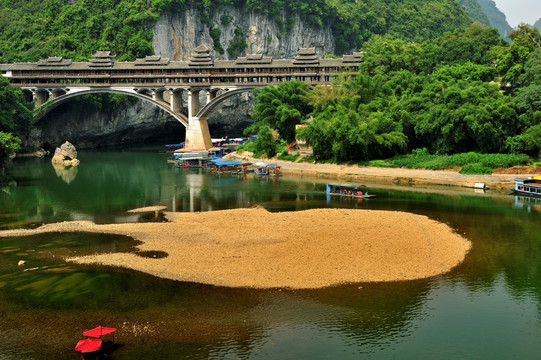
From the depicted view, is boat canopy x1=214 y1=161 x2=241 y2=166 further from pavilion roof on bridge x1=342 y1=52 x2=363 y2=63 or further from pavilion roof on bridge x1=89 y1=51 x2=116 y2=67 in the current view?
pavilion roof on bridge x1=89 y1=51 x2=116 y2=67

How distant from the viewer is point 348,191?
168 ft

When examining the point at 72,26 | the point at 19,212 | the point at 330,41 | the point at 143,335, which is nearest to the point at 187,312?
the point at 143,335

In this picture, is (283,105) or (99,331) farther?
(283,105)

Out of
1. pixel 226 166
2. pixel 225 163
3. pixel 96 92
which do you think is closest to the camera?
pixel 225 163

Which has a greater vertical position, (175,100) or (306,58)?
(306,58)

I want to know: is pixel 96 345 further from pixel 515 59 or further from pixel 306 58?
pixel 306 58

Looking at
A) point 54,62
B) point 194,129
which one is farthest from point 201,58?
point 54,62

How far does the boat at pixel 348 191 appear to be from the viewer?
50.2 m

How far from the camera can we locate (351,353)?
71.6 feet

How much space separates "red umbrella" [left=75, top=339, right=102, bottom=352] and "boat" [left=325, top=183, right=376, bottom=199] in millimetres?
32107

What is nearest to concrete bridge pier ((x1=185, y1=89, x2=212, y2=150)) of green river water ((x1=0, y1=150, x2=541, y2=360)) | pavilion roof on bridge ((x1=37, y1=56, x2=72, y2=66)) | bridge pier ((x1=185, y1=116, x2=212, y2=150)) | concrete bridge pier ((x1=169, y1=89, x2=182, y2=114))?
bridge pier ((x1=185, y1=116, x2=212, y2=150))

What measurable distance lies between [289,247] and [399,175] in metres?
28.4

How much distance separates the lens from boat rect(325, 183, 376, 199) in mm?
50188

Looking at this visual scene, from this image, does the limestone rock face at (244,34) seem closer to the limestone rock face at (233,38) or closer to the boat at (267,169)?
the limestone rock face at (233,38)
